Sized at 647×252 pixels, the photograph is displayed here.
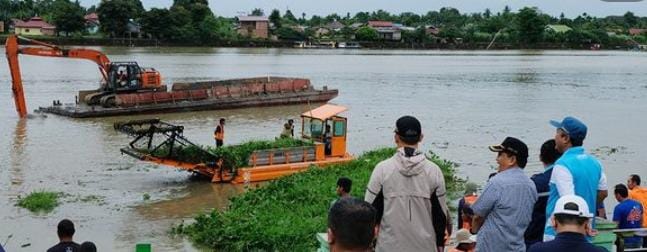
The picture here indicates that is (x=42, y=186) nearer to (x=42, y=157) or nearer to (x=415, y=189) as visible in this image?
(x=42, y=157)

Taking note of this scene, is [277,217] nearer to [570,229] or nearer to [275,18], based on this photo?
[570,229]

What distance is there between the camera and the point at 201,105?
3428cm

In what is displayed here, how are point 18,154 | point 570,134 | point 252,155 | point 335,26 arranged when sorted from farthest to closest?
point 335,26
point 18,154
point 252,155
point 570,134

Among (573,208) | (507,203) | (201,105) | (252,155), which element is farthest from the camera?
(201,105)

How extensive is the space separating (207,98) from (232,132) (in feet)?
21.2

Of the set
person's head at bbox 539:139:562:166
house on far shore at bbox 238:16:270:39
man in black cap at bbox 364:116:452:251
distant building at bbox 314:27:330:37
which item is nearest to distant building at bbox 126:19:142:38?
house on far shore at bbox 238:16:270:39

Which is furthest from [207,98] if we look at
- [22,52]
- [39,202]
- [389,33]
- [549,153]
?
[389,33]

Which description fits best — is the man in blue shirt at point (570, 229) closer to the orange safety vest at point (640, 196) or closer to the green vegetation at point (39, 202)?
the orange safety vest at point (640, 196)

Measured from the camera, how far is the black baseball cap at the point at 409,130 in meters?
4.96

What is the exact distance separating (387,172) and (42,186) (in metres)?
14.9

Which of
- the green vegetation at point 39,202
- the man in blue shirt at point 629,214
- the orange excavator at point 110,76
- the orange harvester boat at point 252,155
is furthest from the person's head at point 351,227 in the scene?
the orange excavator at point 110,76

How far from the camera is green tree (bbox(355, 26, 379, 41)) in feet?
458

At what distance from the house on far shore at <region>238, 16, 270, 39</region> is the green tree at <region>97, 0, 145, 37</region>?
32138mm

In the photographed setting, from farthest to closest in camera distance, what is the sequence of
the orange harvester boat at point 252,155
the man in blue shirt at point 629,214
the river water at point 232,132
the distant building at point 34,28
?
the distant building at point 34,28 → the orange harvester boat at point 252,155 → the river water at point 232,132 → the man in blue shirt at point 629,214
